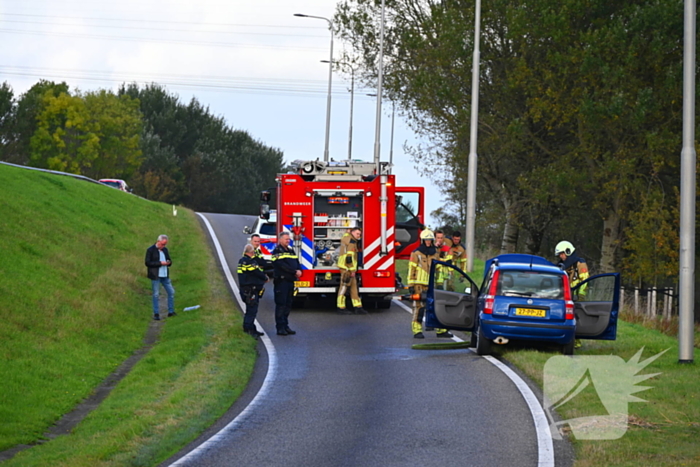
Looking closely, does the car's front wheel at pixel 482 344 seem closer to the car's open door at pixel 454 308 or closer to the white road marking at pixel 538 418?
the white road marking at pixel 538 418

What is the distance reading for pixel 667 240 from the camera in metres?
31.8

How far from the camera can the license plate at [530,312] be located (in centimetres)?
1482

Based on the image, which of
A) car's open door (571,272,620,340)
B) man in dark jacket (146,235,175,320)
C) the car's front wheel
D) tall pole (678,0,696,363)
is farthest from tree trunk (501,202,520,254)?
the car's front wheel

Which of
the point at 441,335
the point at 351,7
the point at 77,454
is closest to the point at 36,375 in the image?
the point at 77,454

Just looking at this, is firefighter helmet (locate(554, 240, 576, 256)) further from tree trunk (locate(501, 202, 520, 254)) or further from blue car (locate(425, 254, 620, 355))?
tree trunk (locate(501, 202, 520, 254))

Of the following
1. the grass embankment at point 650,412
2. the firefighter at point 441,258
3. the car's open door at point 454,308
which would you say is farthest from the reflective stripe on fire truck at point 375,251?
the grass embankment at point 650,412

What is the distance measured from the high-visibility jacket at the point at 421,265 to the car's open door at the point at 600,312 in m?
3.05

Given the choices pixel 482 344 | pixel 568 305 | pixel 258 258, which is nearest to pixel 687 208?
pixel 568 305

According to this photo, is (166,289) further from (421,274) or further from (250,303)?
(421,274)

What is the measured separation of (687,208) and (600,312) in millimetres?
2093

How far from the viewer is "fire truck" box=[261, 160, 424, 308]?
2138cm

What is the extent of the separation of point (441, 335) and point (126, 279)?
33.7 ft

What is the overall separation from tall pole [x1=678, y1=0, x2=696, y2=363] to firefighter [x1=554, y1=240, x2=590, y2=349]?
180 centimetres

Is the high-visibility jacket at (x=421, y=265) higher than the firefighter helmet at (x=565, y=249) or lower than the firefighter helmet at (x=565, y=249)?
lower
